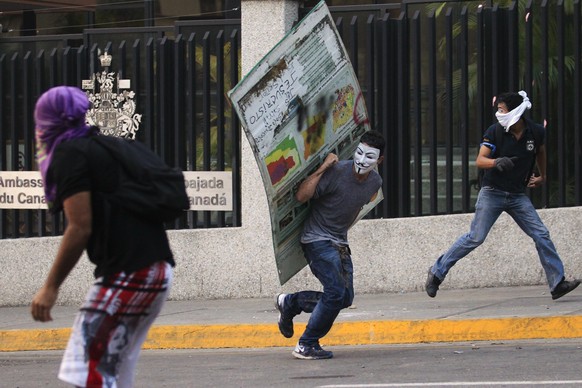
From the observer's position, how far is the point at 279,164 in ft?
27.6

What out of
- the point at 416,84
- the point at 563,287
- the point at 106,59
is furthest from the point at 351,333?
the point at 106,59

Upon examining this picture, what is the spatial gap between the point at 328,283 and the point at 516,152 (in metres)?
2.42

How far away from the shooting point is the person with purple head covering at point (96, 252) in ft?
16.0

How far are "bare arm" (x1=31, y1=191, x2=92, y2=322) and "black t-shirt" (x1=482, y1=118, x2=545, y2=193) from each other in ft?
18.7

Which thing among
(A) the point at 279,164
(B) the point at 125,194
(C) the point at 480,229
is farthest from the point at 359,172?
(B) the point at 125,194

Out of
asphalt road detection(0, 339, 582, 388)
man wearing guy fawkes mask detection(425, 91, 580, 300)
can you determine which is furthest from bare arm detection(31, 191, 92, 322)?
man wearing guy fawkes mask detection(425, 91, 580, 300)

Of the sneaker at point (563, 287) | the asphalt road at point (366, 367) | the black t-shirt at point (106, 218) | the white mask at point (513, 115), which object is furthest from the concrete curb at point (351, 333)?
the black t-shirt at point (106, 218)

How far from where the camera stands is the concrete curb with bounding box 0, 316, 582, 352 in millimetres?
9344

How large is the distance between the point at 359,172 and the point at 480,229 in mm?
2013

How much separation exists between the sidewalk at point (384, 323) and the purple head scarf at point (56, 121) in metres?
5.04

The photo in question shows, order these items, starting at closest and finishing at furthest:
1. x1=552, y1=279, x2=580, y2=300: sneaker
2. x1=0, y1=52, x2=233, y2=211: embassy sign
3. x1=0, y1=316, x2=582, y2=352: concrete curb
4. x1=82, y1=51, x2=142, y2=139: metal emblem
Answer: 1. x1=0, y1=316, x2=582, y2=352: concrete curb
2. x1=552, y1=279, x2=580, y2=300: sneaker
3. x1=0, y1=52, x2=233, y2=211: embassy sign
4. x1=82, y1=51, x2=142, y2=139: metal emblem

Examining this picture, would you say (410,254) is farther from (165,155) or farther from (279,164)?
(279,164)

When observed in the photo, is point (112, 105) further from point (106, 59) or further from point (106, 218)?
point (106, 218)

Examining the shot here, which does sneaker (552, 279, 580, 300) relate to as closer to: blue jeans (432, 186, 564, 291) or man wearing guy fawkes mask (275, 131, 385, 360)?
blue jeans (432, 186, 564, 291)
